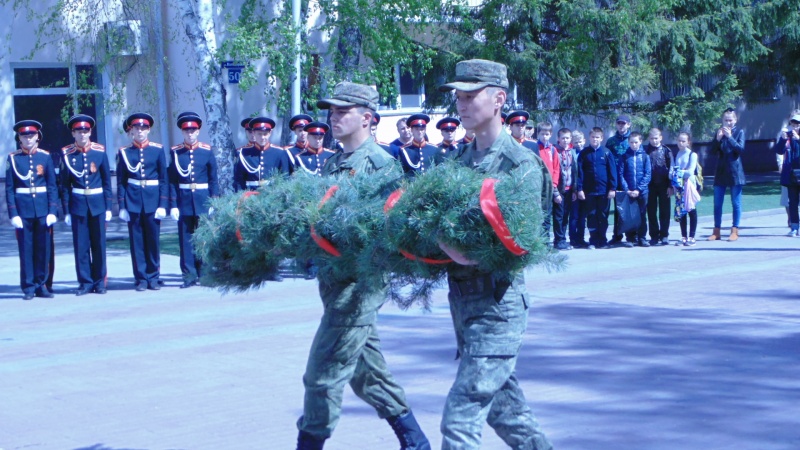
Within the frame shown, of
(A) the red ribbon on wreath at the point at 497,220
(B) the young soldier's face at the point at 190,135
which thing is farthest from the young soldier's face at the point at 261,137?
(A) the red ribbon on wreath at the point at 497,220

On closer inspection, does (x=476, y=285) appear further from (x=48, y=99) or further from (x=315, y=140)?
Result: (x=48, y=99)

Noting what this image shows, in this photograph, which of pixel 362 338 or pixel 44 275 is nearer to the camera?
pixel 362 338

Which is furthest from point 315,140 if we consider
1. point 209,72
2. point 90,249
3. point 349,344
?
point 349,344

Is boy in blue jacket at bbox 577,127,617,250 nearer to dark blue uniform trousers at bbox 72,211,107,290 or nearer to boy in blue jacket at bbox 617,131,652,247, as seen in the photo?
boy in blue jacket at bbox 617,131,652,247

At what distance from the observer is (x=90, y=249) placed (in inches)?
526

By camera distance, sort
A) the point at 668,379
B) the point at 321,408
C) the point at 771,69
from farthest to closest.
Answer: the point at 771,69
the point at 668,379
the point at 321,408

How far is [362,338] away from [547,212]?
1.22 m

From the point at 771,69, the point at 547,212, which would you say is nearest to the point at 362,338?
the point at 547,212

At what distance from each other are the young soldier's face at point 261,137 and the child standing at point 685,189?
6.34m

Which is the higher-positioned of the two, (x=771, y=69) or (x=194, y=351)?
(x=771, y=69)

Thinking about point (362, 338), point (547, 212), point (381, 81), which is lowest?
point (362, 338)

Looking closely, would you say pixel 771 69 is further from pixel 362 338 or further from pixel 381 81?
pixel 362 338

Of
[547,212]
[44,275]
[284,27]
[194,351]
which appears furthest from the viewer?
[284,27]

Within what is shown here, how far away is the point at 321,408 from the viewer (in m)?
5.10
